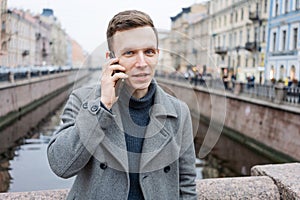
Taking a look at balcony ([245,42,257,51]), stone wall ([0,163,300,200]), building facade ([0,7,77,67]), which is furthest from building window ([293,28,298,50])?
stone wall ([0,163,300,200])

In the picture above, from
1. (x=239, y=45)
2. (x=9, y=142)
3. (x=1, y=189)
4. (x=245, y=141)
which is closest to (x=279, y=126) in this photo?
(x=245, y=141)

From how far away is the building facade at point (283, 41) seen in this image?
63.4 feet

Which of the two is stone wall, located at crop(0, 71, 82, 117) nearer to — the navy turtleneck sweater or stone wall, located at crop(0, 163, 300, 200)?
stone wall, located at crop(0, 163, 300, 200)

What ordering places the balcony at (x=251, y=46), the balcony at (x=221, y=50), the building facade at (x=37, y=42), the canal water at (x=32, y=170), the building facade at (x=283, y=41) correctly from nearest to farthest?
the canal water at (x=32, y=170), the building facade at (x=283, y=41), the balcony at (x=251, y=46), the balcony at (x=221, y=50), the building facade at (x=37, y=42)

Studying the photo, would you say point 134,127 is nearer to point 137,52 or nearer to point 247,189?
point 137,52

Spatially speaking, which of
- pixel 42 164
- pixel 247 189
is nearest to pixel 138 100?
pixel 247 189

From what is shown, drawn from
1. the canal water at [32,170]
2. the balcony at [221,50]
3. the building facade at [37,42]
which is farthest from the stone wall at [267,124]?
the building facade at [37,42]

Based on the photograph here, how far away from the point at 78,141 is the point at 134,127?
212mm

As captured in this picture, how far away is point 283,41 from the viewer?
69.9 feet

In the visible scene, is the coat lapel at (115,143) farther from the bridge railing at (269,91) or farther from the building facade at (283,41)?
the building facade at (283,41)

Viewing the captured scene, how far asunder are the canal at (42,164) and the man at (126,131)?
8.73 metres

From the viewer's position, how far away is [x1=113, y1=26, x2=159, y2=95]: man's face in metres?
1.13

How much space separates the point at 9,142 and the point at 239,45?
19962 mm

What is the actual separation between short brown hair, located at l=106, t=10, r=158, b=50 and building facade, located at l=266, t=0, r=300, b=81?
18.0 m
